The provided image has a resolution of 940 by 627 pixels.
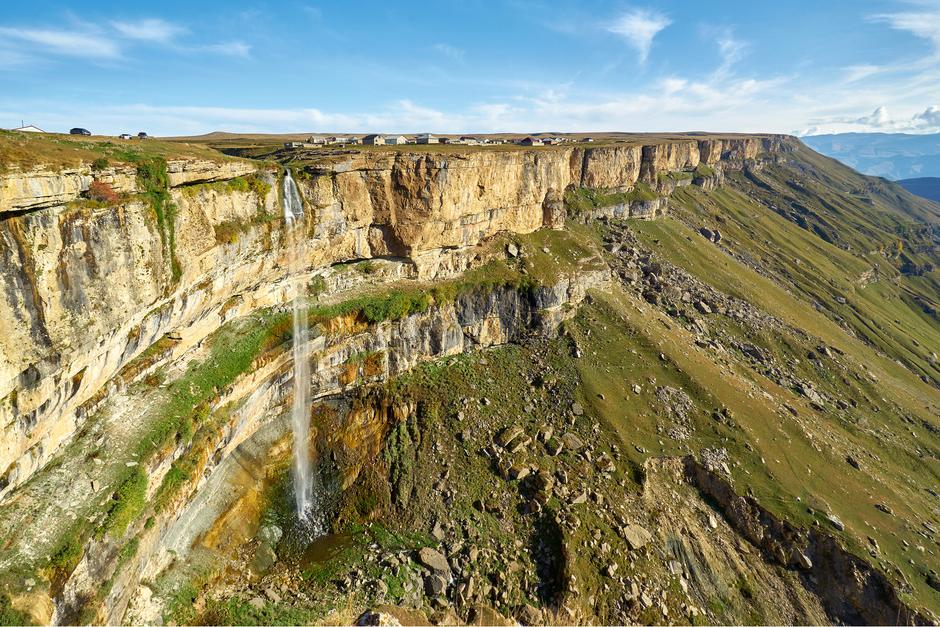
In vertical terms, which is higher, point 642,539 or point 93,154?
point 93,154

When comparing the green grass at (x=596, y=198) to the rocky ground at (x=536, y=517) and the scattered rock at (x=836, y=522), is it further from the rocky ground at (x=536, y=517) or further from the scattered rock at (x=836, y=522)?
the scattered rock at (x=836, y=522)

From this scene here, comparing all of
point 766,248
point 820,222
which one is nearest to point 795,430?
point 766,248

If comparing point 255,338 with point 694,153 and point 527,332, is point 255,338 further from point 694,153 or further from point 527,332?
point 694,153

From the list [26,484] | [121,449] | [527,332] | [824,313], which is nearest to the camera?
[26,484]

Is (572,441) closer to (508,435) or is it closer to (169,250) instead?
(508,435)

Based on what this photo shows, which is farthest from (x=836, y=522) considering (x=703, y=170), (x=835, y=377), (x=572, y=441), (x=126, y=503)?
(x=703, y=170)
